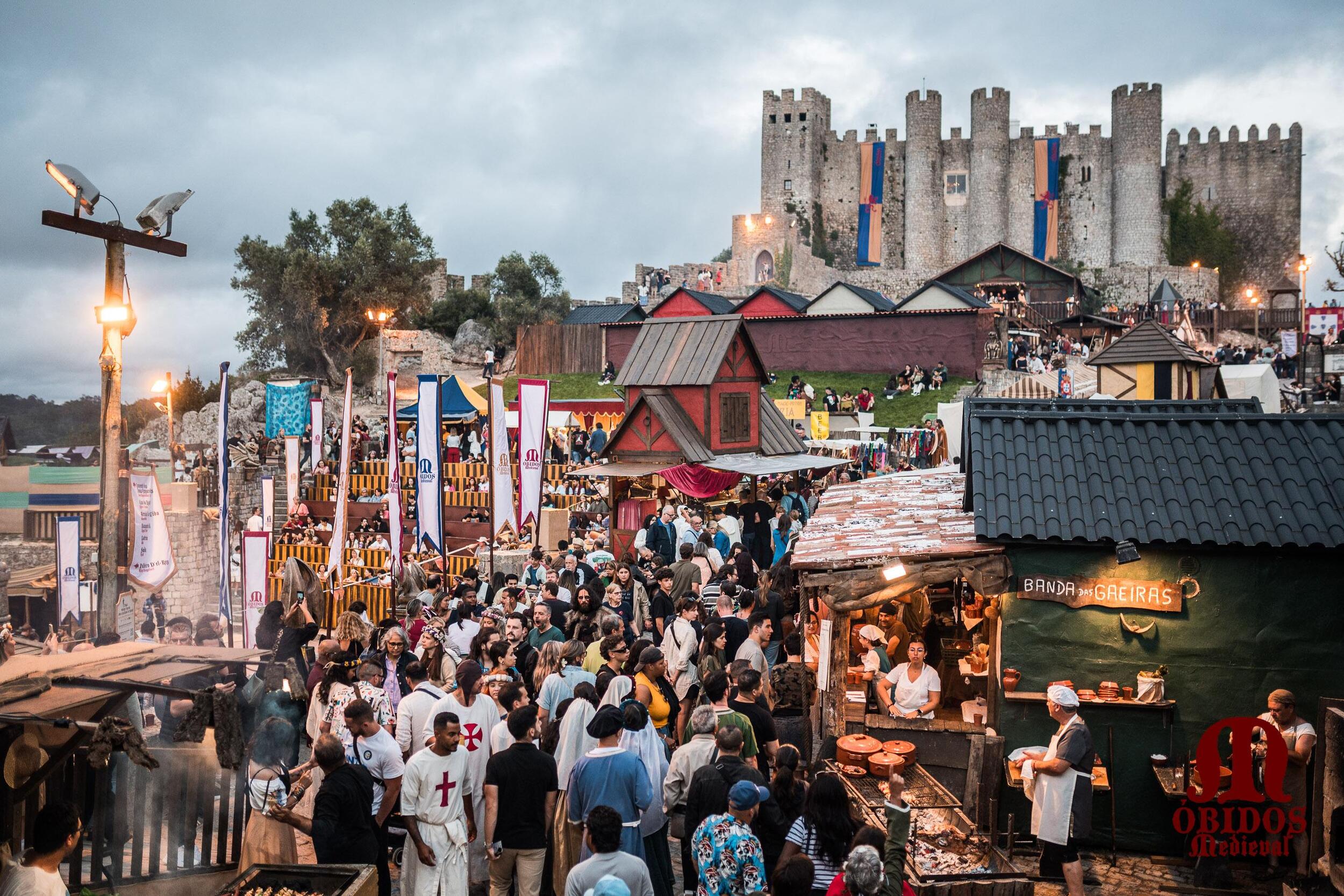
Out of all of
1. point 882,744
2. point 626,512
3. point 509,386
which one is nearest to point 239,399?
point 509,386

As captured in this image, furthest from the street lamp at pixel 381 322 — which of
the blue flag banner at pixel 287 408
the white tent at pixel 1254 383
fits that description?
the white tent at pixel 1254 383

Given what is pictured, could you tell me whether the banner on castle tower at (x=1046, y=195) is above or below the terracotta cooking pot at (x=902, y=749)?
above

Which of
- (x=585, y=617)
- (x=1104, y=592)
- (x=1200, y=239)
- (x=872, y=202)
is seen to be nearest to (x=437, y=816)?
(x=585, y=617)

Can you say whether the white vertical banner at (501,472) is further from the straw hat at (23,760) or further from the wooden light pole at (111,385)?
the straw hat at (23,760)

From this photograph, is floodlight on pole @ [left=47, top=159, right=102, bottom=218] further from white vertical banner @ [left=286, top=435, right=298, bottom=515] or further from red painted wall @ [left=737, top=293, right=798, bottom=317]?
red painted wall @ [left=737, top=293, right=798, bottom=317]

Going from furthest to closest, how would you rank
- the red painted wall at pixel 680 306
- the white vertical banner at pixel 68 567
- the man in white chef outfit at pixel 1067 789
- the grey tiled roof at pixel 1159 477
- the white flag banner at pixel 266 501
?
1. the red painted wall at pixel 680 306
2. the white flag banner at pixel 266 501
3. the white vertical banner at pixel 68 567
4. the grey tiled roof at pixel 1159 477
5. the man in white chef outfit at pixel 1067 789

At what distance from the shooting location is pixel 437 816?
6.18 meters

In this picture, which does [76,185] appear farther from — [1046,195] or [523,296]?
[1046,195]

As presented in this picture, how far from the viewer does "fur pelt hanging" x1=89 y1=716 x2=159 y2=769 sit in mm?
4938

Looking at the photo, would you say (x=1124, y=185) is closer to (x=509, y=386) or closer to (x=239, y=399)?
(x=509, y=386)

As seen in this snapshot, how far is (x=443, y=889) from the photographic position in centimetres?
623

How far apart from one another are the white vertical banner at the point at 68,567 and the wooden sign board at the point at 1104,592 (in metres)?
10.7

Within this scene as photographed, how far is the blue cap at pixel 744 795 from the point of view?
535 cm

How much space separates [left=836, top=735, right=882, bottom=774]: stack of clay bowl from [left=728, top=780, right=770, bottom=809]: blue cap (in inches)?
118
